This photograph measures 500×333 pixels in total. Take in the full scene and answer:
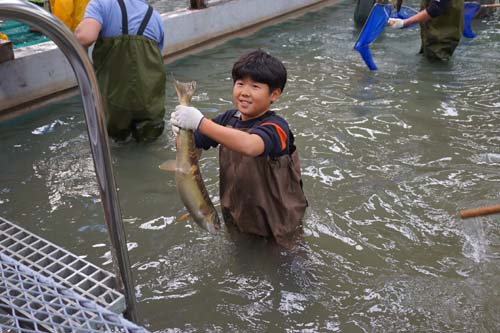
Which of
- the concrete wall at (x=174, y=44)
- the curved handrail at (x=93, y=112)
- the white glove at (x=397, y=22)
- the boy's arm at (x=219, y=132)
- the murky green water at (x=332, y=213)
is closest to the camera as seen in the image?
the curved handrail at (x=93, y=112)

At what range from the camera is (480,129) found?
18.9 feet

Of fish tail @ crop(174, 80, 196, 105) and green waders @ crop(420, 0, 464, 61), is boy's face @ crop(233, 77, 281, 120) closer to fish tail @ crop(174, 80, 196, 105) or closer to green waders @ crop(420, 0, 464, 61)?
fish tail @ crop(174, 80, 196, 105)

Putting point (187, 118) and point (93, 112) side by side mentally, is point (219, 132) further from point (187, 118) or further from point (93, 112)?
point (93, 112)

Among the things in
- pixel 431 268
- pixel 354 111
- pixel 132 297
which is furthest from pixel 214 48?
pixel 132 297

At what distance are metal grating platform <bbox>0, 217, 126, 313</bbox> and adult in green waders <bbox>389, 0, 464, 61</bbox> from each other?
6.89 m

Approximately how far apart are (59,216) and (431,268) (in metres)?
2.94

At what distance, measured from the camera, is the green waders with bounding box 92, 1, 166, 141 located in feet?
15.4

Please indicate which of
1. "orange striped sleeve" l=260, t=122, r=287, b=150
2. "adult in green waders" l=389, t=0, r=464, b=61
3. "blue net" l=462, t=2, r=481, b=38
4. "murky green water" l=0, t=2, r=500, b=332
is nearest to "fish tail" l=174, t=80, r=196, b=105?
"orange striped sleeve" l=260, t=122, r=287, b=150

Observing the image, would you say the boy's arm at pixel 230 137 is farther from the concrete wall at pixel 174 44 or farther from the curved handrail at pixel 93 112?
the concrete wall at pixel 174 44

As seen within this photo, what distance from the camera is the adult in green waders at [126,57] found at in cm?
454

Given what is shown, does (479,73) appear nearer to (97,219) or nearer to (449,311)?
(449,311)

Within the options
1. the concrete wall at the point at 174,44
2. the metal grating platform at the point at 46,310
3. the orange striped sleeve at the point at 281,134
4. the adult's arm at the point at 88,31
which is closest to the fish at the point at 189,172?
the orange striped sleeve at the point at 281,134

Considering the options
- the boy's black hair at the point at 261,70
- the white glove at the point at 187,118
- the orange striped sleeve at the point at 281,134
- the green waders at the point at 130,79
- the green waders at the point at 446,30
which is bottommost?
the green waders at the point at 446,30

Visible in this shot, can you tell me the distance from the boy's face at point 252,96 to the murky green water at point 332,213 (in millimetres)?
1050
